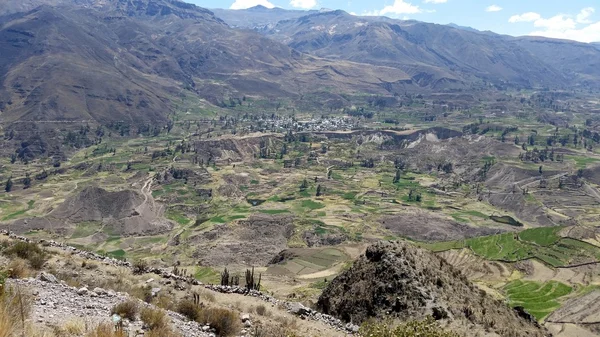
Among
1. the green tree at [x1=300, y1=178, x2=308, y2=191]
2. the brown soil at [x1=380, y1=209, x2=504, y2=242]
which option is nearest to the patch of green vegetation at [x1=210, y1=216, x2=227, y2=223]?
the green tree at [x1=300, y1=178, x2=308, y2=191]

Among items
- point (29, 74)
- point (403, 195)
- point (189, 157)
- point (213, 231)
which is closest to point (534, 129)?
point (403, 195)

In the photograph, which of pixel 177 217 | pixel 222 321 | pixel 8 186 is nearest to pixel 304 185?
pixel 177 217

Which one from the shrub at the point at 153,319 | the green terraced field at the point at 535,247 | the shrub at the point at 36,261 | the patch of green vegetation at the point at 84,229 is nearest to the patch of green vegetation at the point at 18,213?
the patch of green vegetation at the point at 84,229

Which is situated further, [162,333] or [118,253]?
[118,253]

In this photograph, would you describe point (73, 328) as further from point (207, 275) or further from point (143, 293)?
point (207, 275)

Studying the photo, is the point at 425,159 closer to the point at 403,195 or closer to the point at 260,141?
the point at 403,195

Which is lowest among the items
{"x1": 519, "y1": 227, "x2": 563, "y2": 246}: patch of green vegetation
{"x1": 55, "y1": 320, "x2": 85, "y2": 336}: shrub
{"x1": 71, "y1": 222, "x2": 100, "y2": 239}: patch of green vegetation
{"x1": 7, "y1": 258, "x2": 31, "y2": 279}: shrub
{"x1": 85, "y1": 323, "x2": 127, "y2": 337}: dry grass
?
{"x1": 71, "y1": 222, "x2": 100, "y2": 239}: patch of green vegetation

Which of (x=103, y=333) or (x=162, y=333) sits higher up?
(x=103, y=333)

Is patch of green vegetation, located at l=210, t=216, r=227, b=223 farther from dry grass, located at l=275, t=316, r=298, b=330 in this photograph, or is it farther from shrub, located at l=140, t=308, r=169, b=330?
shrub, located at l=140, t=308, r=169, b=330
